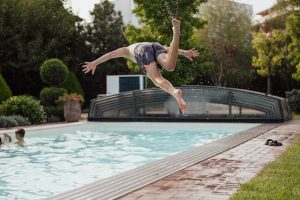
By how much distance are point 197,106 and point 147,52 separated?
1618cm

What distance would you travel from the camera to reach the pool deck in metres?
5.72

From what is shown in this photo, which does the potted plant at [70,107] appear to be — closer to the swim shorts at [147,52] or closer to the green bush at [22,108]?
the green bush at [22,108]

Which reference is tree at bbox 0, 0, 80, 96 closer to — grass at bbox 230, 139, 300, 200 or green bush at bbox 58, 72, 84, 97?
green bush at bbox 58, 72, 84, 97

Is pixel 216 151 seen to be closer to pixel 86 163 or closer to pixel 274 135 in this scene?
pixel 86 163

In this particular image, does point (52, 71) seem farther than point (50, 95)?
Yes

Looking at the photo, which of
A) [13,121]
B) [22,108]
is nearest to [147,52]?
[13,121]

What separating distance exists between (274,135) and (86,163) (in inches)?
234

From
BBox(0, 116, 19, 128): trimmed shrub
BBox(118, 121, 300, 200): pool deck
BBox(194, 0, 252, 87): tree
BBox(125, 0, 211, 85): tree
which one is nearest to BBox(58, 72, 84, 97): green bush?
BBox(125, 0, 211, 85): tree

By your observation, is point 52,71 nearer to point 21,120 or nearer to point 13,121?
point 21,120

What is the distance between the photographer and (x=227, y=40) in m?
37.2

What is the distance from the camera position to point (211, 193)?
5773mm

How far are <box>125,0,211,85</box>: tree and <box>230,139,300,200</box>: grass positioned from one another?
15803 millimetres

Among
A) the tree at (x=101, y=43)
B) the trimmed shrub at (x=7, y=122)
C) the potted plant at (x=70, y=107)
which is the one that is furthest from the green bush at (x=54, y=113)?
the tree at (x=101, y=43)

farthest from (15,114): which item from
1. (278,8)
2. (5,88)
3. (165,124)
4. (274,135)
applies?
(278,8)
